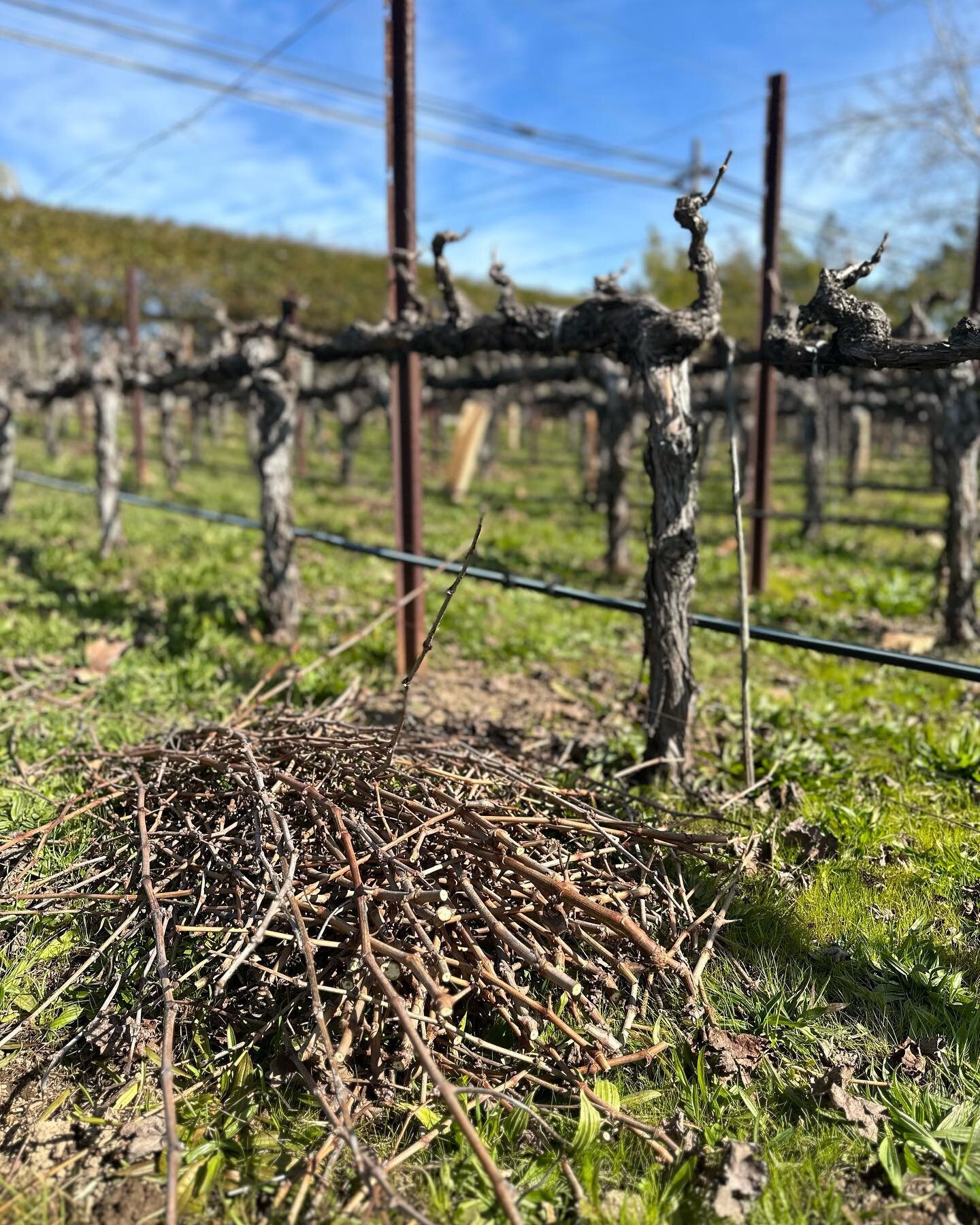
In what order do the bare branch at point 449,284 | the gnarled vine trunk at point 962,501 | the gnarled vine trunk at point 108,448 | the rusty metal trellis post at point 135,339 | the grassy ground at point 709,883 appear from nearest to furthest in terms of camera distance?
the grassy ground at point 709,883
the bare branch at point 449,284
the gnarled vine trunk at point 962,501
the gnarled vine trunk at point 108,448
the rusty metal trellis post at point 135,339

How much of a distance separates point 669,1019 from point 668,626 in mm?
1660

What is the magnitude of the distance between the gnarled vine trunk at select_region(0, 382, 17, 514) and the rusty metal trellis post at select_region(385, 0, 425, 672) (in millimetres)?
8032

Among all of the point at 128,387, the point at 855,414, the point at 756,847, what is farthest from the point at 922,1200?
the point at 855,414

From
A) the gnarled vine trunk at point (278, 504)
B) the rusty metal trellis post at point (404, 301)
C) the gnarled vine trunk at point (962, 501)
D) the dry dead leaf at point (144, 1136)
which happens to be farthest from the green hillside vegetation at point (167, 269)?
the dry dead leaf at point (144, 1136)

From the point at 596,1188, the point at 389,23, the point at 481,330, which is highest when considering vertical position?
the point at 389,23

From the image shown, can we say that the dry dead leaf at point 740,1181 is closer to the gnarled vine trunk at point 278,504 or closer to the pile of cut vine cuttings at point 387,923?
the pile of cut vine cuttings at point 387,923

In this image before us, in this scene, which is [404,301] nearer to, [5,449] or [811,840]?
[811,840]

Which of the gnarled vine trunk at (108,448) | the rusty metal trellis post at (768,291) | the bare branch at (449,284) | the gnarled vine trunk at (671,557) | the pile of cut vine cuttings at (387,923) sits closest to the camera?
the pile of cut vine cuttings at (387,923)

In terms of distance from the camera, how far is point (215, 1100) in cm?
212

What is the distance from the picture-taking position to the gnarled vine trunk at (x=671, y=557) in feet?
11.6

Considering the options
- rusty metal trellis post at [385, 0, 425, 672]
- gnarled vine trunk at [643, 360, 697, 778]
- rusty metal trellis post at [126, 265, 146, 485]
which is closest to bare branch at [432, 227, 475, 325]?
rusty metal trellis post at [385, 0, 425, 672]

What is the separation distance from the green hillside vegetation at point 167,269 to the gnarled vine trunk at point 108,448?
536 inches

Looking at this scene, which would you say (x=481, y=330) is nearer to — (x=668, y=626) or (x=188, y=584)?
(x=668, y=626)

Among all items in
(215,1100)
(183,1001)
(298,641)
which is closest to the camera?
(215,1100)
